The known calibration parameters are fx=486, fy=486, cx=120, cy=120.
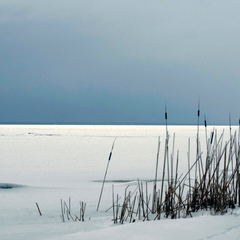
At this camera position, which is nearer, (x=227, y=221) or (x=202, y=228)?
(x=202, y=228)

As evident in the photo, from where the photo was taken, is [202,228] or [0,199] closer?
[202,228]

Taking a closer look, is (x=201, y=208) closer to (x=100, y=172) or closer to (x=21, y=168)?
(x=100, y=172)

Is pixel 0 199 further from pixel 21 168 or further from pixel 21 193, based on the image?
pixel 21 168

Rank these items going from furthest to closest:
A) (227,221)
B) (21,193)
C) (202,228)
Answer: (21,193), (227,221), (202,228)

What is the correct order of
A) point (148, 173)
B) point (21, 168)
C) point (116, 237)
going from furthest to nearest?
point (21, 168) → point (148, 173) → point (116, 237)

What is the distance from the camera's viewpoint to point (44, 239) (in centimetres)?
290

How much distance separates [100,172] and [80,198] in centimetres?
471

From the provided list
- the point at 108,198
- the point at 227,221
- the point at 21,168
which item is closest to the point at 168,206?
the point at 227,221

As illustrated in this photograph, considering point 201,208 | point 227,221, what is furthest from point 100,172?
point 227,221

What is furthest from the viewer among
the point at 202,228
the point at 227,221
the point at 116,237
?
the point at 227,221

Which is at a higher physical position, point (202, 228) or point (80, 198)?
point (202, 228)

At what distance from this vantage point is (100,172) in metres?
11.4

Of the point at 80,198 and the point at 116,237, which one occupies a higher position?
the point at 116,237

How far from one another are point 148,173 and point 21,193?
449 centimetres
